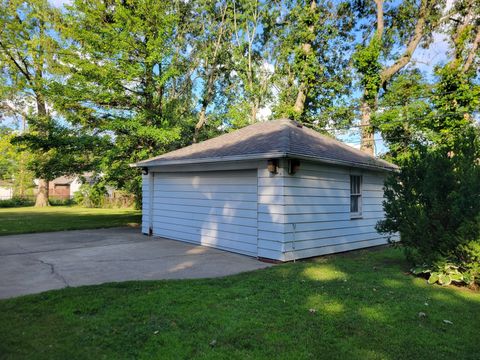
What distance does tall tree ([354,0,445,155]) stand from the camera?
16562mm

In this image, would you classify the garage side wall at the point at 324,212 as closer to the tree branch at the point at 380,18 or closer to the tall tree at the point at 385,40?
the tall tree at the point at 385,40

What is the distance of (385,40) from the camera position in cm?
1948

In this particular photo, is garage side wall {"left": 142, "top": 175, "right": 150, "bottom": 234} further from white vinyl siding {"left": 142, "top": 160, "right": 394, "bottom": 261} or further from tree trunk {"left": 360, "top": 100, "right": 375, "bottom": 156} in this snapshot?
tree trunk {"left": 360, "top": 100, "right": 375, "bottom": 156}

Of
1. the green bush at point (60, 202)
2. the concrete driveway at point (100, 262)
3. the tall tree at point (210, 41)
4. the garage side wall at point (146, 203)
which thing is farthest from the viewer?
the green bush at point (60, 202)

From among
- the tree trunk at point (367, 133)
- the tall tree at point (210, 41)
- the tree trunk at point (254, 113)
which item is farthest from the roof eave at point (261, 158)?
the tree trunk at point (254, 113)

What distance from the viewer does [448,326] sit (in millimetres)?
3750

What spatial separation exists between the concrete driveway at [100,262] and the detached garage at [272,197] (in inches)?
23.8

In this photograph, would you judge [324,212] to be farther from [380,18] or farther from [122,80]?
[380,18]

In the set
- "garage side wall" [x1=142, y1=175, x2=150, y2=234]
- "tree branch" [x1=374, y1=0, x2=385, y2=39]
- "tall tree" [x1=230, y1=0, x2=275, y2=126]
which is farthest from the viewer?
"tall tree" [x1=230, y1=0, x2=275, y2=126]

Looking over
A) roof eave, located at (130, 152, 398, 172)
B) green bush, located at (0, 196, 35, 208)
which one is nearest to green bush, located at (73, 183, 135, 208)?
green bush, located at (0, 196, 35, 208)

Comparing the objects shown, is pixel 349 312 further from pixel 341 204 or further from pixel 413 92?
pixel 413 92

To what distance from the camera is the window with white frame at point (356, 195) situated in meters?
9.30

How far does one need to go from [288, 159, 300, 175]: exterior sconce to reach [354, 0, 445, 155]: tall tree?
10.5 meters

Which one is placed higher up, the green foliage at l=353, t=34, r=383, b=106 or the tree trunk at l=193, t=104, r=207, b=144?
the green foliage at l=353, t=34, r=383, b=106
